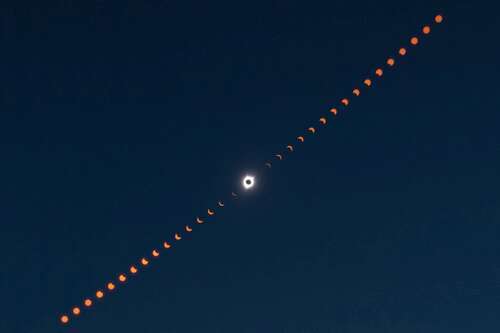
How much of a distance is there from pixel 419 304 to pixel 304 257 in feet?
1.25

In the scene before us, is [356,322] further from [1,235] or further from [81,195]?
[1,235]

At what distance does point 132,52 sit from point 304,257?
2.78ft

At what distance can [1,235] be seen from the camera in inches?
86.4

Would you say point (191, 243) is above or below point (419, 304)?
above

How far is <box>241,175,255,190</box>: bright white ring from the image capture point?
2.23 meters

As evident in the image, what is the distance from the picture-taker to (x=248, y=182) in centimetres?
223

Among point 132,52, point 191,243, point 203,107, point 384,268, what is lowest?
point 384,268

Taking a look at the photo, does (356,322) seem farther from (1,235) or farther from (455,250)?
(1,235)

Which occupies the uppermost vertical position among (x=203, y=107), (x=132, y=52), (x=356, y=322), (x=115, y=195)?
(x=132, y=52)

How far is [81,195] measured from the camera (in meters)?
2.22

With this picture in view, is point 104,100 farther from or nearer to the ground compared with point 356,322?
farther from the ground

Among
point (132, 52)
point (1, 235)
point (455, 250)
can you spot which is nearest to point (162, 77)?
point (132, 52)

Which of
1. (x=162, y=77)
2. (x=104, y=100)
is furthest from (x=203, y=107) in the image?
(x=104, y=100)

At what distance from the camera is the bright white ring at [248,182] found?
2.23m
